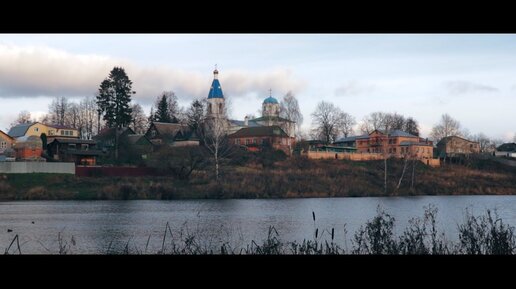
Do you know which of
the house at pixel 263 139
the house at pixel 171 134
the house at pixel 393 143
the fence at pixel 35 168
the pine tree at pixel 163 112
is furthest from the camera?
the pine tree at pixel 163 112

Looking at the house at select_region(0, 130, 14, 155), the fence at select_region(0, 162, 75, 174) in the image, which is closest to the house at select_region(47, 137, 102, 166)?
the fence at select_region(0, 162, 75, 174)

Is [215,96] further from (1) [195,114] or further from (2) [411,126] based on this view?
(2) [411,126]

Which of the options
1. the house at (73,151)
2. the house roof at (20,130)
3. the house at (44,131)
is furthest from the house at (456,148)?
the house roof at (20,130)

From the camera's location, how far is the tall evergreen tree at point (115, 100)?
6238 centimetres

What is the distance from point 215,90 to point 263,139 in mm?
16119

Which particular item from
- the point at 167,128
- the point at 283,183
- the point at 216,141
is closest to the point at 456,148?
the point at 283,183

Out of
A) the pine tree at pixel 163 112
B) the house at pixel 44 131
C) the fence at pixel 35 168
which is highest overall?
the pine tree at pixel 163 112

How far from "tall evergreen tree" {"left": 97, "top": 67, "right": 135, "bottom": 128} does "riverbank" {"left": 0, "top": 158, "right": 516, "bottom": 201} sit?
43.5ft

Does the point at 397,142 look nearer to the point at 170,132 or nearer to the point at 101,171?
the point at 170,132

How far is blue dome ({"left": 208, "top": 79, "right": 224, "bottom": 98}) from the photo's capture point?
88938mm

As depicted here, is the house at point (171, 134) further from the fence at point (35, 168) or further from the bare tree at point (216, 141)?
the fence at point (35, 168)

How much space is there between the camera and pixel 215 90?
89.1 m
